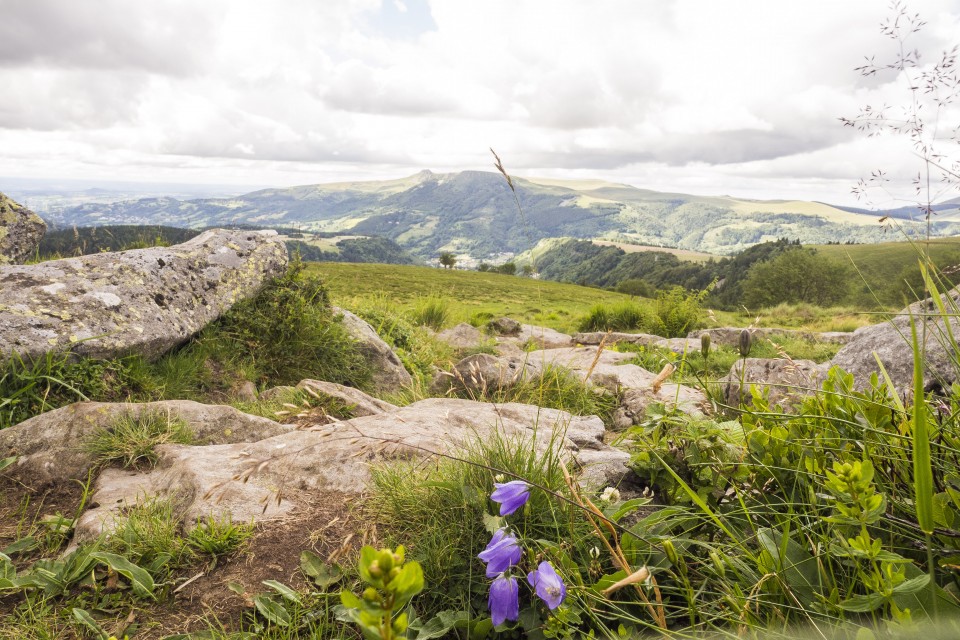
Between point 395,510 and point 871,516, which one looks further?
point 395,510

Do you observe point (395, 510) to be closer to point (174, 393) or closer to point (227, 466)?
point (227, 466)

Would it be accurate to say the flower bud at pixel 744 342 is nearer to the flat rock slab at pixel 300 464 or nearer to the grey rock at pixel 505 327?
the flat rock slab at pixel 300 464

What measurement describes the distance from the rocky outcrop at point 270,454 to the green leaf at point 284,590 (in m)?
0.43

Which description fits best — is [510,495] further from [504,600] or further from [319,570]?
[319,570]

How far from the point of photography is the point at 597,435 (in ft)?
13.7

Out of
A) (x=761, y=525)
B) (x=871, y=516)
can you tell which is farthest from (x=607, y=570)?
(x=871, y=516)

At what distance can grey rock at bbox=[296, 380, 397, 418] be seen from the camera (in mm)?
6062

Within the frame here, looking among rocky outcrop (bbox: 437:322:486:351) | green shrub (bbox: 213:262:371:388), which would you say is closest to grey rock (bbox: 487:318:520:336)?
rocky outcrop (bbox: 437:322:486:351)

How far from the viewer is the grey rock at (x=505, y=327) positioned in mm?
20031

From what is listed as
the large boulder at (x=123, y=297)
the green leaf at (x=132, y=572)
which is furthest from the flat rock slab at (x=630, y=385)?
the large boulder at (x=123, y=297)

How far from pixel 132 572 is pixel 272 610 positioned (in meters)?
0.93

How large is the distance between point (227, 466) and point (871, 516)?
158 inches

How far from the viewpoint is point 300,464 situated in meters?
3.88

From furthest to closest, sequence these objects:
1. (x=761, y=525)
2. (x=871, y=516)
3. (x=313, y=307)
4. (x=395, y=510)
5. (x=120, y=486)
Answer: (x=313, y=307) < (x=120, y=486) < (x=395, y=510) < (x=761, y=525) < (x=871, y=516)
